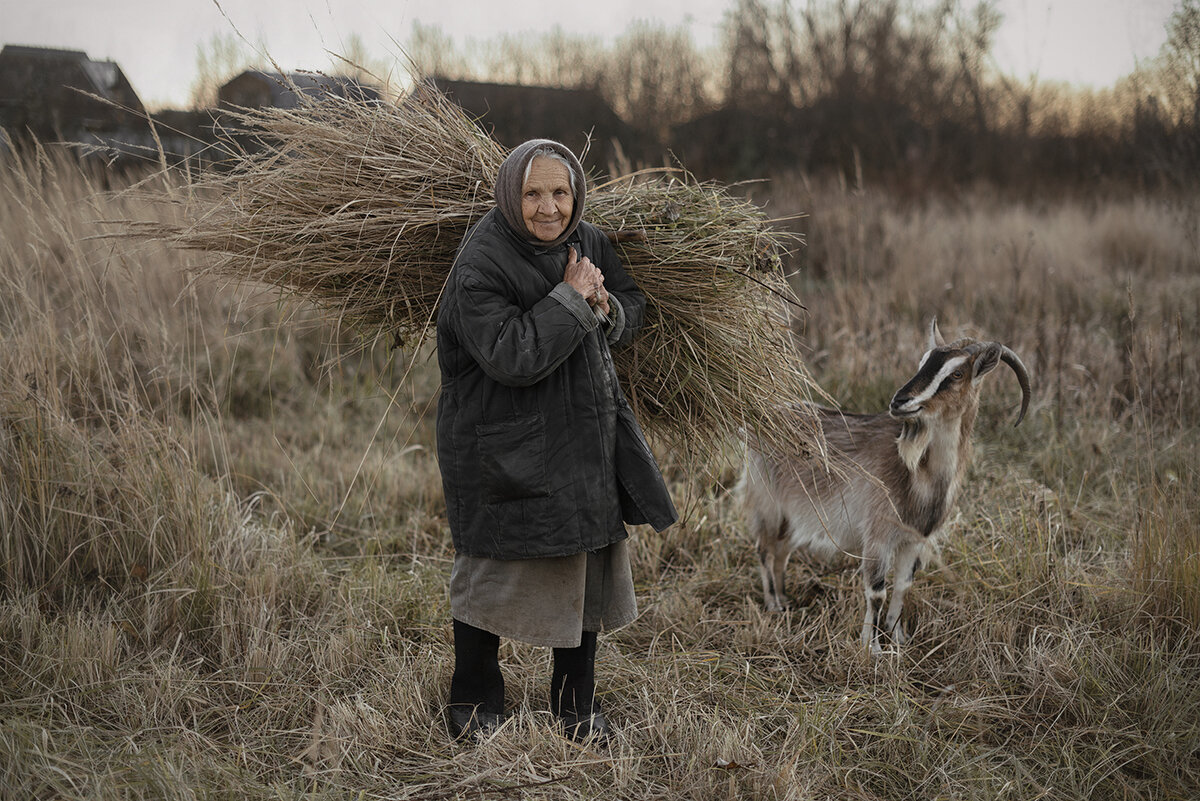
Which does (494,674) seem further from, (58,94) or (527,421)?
(58,94)

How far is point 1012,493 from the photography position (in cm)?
467

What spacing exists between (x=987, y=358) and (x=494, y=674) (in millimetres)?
2162

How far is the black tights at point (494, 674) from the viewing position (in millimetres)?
2852

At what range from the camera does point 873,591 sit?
352 centimetres

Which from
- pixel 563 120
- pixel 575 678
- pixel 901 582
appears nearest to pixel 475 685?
pixel 575 678

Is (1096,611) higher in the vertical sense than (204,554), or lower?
lower

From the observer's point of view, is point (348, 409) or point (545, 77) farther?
point (545, 77)

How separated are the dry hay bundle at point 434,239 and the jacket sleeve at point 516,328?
47 cm

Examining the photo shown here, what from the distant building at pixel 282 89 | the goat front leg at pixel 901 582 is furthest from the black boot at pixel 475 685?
the distant building at pixel 282 89

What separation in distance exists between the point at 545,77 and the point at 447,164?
13.8 metres

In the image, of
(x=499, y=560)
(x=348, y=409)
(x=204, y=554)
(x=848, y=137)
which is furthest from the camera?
(x=848, y=137)

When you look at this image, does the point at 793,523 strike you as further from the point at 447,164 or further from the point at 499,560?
the point at 447,164

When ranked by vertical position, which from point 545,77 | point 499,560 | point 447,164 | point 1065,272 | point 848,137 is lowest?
point 499,560

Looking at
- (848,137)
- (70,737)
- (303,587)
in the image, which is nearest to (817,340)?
(303,587)
